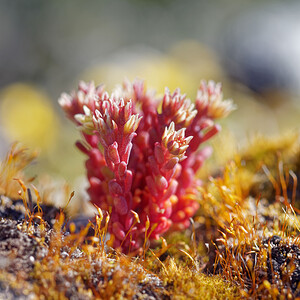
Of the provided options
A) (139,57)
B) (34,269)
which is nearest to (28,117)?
(139,57)

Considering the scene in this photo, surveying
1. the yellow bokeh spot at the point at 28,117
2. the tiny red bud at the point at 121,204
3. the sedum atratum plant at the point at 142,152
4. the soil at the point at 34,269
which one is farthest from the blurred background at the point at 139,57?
the soil at the point at 34,269

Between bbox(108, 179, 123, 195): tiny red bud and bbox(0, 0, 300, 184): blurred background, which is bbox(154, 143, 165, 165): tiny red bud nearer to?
bbox(108, 179, 123, 195): tiny red bud

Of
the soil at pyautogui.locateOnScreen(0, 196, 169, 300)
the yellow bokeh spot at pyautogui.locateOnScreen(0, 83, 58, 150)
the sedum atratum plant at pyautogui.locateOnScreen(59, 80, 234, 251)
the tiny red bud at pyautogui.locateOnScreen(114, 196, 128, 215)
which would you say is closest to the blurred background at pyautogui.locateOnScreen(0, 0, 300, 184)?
the yellow bokeh spot at pyautogui.locateOnScreen(0, 83, 58, 150)

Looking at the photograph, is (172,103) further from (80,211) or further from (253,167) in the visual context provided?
(80,211)

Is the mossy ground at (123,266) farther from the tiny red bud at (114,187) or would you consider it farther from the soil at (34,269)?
the tiny red bud at (114,187)

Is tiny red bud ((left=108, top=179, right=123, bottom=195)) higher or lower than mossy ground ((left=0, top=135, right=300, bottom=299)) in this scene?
higher

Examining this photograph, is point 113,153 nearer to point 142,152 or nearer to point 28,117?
point 142,152

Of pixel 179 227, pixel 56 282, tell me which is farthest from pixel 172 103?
pixel 56 282
